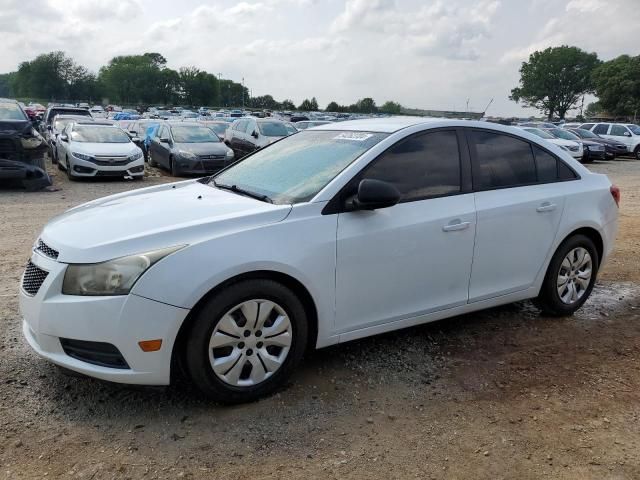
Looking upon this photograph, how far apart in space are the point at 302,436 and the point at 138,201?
1.97m

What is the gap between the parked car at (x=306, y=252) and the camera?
2887 millimetres

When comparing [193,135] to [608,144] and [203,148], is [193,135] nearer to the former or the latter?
[203,148]

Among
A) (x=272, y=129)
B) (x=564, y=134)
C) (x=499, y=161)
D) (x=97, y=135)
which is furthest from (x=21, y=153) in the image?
(x=564, y=134)

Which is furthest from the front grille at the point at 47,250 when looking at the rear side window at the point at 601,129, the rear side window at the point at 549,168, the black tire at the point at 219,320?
the rear side window at the point at 601,129

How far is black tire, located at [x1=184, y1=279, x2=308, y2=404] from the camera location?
2936 millimetres

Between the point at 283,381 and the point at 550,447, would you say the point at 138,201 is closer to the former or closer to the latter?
the point at 283,381

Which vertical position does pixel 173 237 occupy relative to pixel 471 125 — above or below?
below

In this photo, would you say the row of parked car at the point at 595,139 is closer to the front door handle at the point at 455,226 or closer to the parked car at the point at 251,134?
the parked car at the point at 251,134

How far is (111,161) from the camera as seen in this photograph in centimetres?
1309

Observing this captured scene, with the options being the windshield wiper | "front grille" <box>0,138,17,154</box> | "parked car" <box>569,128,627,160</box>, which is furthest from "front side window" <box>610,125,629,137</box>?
the windshield wiper

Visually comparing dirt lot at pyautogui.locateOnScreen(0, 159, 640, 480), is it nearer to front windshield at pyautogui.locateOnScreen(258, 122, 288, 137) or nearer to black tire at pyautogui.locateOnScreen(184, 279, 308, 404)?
black tire at pyautogui.locateOnScreen(184, 279, 308, 404)

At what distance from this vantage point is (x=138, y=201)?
3.81 metres

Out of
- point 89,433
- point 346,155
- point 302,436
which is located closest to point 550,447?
point 302,436

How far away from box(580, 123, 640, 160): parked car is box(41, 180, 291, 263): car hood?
27090 mm
